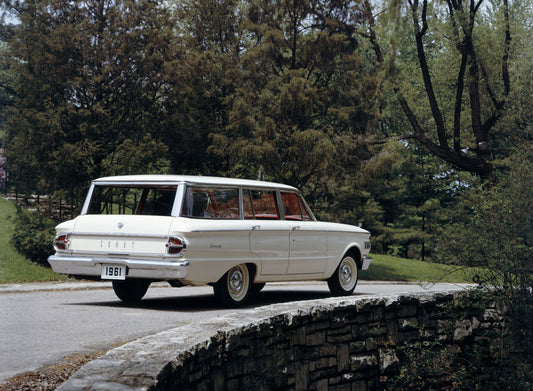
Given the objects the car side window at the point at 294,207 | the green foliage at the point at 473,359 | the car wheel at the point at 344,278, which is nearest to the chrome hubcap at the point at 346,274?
the car wheel at the point at 344,278

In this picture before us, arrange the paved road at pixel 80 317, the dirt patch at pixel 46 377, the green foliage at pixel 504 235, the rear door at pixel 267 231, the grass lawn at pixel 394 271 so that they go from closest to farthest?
the dirt patch at pixel 46 377
the paved road at pixel 80 317
the green foliage at pixel 504 235
the rear door at pixel 267 231
the grass lawn at pixel 394 271

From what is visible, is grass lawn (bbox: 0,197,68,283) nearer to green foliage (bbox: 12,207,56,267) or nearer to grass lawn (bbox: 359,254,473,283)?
green foliage (bbox: 12,207,56,267)

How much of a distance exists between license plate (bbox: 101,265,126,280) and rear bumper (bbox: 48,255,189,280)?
43 mm

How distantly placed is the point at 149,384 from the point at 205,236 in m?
5.53

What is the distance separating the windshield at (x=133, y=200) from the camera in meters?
9.58

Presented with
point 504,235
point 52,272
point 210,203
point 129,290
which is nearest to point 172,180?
point 210,203

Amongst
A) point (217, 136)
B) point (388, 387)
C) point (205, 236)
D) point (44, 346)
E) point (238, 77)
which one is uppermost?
point (238, 77)

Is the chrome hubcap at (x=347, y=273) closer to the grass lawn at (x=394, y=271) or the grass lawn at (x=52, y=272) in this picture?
the grass lawn at (x=52, y=272)

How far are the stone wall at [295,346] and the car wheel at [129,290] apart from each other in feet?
11.7

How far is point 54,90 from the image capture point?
20078mm

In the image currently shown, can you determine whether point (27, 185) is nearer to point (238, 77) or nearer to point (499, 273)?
point (238, 77)

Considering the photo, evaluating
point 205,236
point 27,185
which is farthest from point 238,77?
point 205,236

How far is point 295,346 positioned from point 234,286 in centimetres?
281

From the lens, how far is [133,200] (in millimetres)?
10328
